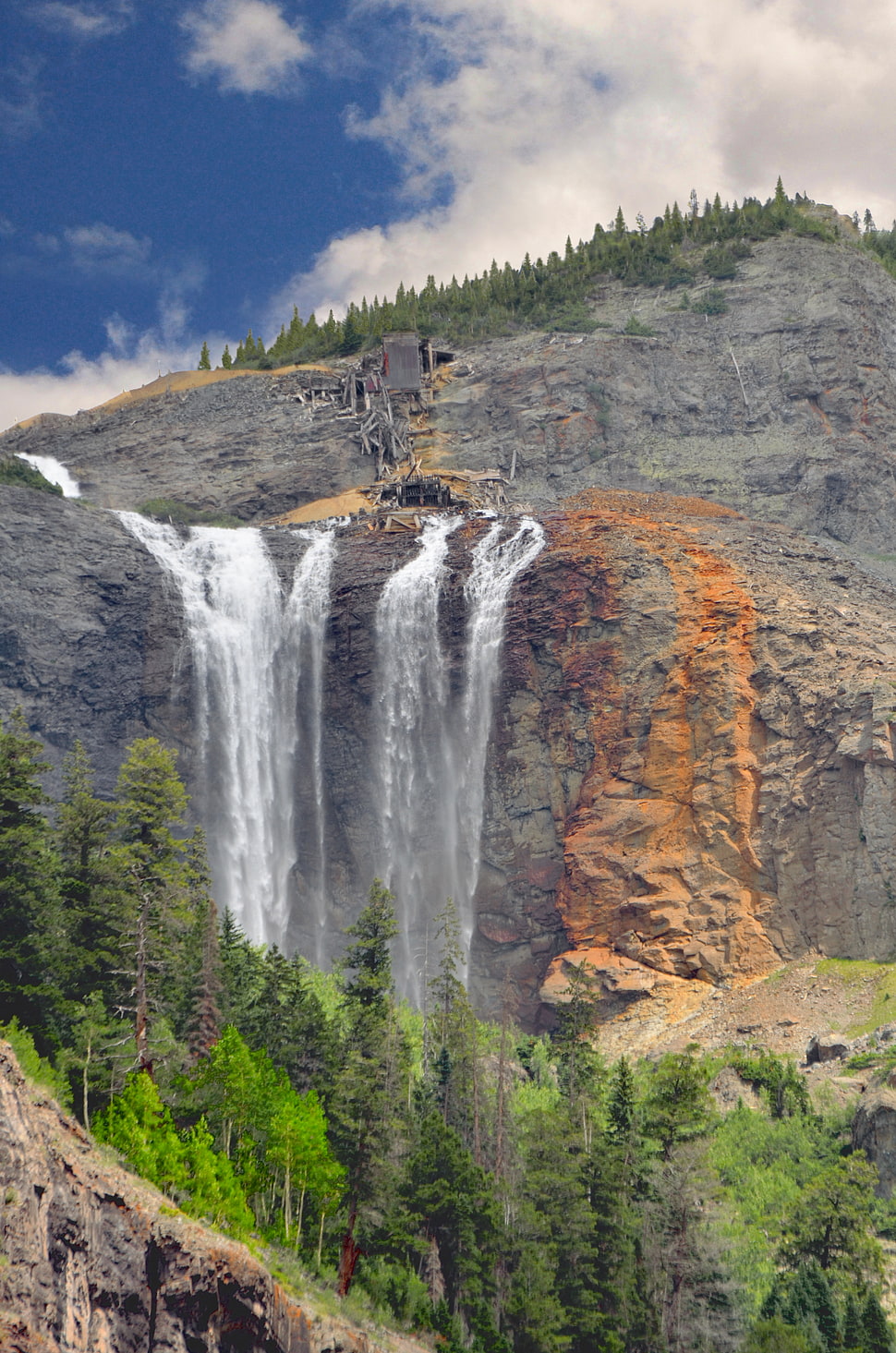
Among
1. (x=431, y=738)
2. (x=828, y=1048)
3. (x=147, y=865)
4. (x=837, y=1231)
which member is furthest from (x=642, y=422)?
(x=147, y=865)

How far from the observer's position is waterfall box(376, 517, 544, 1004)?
7562cm

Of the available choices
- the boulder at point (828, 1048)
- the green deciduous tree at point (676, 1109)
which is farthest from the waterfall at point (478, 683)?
the green deciduous tree at point (676, 1109)

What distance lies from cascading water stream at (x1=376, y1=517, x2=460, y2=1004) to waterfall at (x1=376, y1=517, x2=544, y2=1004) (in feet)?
0.16

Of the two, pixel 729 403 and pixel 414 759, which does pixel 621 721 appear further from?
pixel 729 403

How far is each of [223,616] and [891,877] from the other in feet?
128

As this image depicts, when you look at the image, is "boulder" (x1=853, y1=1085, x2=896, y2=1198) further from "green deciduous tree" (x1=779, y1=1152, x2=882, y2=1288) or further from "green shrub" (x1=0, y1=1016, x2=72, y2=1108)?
"green shrub" (x1=0, y1=1016, x2=72, y2=1108)

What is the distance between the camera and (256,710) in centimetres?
8156

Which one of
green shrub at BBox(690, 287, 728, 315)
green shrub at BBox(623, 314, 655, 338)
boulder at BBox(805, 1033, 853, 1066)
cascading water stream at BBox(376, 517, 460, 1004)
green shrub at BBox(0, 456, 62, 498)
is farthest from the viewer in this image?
green shrub at BBox(690, 287, 728, 315)

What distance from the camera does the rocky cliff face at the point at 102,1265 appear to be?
933 inches

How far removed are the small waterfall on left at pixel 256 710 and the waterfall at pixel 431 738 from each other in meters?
4.12

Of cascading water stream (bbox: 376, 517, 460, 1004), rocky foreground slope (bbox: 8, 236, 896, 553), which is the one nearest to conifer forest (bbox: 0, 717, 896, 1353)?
cascading water stream (bbox: 376, 517, 460, 1004)

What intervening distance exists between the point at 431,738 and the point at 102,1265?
52646 mm

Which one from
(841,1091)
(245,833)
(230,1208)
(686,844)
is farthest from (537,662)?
(230,1208)

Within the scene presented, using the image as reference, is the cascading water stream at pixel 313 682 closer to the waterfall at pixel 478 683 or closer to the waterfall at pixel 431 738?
the waterfall at pixel 431 738
